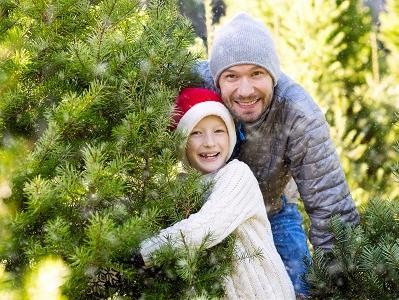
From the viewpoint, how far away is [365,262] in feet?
8.27

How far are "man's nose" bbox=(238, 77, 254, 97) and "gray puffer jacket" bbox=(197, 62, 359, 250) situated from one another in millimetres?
193

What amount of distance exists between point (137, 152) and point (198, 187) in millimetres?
294

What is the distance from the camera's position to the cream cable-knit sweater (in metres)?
2.20

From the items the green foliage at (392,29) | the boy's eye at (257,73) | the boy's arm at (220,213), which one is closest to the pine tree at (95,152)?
the boy's arm at (220,213)

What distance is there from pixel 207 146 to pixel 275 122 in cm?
69

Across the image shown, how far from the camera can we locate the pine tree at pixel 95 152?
69.5 inches

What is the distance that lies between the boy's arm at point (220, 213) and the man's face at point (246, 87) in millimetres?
609

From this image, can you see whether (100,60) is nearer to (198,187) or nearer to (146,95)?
(146,95)

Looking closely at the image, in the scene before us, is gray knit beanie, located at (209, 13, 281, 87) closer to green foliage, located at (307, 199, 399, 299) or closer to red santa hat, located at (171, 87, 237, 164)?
red santa hat, located at (171, 87, 237, 164)

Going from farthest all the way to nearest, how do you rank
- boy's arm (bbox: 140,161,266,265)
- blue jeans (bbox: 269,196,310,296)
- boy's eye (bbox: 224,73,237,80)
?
1. blue jeans (bbox: 269,196,310,296)
2. boy's eye (bbox: 224,73,237,80)
3. boy's arm (bbox: 140,161,266,265)

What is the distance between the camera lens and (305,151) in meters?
3.40

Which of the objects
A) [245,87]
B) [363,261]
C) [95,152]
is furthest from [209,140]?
[95,152]

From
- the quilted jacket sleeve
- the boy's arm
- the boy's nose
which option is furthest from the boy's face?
the quilted jacket sleeve

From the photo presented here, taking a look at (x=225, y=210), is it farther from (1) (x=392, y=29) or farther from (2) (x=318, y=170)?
(1) (x=392, y=29)
